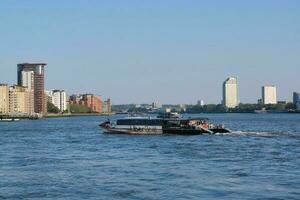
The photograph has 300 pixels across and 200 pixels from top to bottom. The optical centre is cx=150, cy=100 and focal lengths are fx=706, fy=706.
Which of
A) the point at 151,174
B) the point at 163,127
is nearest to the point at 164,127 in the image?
the point at 163,127

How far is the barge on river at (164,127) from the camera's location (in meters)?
104

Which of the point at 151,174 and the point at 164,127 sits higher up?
the point at 164,127

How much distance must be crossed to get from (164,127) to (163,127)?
0.15m

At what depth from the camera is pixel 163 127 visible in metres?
107

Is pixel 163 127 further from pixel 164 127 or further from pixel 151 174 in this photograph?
pixel 151 174

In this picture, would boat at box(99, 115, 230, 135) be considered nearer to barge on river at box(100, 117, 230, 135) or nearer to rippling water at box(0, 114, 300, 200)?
barge on river at box(100, 117, 230, 135)

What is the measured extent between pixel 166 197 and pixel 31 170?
15.4 meters

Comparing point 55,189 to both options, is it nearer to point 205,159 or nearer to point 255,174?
point 255,174

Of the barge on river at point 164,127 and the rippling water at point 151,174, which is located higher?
the barge on river at point 164,127

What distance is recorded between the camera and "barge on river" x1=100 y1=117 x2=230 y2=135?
10419 cm

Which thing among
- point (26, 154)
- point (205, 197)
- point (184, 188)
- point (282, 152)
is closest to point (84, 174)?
point (184, 188)

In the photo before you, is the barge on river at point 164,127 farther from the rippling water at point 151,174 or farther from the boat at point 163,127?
the rippling water at point 151,174

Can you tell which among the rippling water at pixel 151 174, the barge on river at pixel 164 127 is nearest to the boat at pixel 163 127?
the barge on river at pixel 164 127

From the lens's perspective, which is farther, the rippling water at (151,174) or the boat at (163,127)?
the boat at (163,127)
